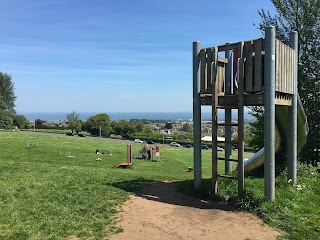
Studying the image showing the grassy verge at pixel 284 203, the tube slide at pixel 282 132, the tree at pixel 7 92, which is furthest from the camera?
the tree at pixel 7 92

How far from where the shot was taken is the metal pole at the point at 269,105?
862cm

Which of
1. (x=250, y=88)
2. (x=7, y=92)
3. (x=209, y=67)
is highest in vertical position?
(x=7, y=92)

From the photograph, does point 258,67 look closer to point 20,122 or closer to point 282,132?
point 282,132

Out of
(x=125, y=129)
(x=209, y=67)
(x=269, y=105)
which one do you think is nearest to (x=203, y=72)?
(x=209, y=67)

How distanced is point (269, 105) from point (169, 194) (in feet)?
16.7

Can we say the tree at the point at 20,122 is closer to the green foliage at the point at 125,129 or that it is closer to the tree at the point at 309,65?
the green foliage at the point at 125,129

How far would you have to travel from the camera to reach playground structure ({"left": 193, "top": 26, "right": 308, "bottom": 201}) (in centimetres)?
875

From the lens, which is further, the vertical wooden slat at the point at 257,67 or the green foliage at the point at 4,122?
the green foliage at the point at 4,122

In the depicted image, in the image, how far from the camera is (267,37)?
28.6ft

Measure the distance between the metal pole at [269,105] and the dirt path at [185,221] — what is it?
1.47 meters

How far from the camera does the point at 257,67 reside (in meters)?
9.04

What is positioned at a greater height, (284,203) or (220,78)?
(220,78)

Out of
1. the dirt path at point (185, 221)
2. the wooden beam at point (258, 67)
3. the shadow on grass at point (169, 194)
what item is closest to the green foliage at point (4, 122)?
the shadow on grass at point (169, 194)

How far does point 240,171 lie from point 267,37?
4722mm
